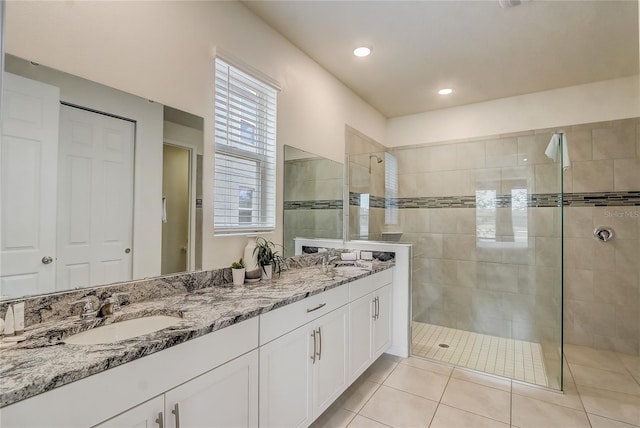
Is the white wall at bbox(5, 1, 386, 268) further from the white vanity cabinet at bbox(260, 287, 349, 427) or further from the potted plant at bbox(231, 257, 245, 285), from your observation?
the white vanity cabinet at bbox(260, 287, 349, 427)

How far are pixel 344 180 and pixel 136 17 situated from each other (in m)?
2.13

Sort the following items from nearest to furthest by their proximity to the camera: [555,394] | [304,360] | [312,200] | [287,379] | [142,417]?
[142,417] → [287,379] → [304,360] → [555,394] → [312,200]

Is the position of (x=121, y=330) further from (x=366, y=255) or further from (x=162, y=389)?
(x=366, y=255)

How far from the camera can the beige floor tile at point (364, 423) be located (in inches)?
71.9

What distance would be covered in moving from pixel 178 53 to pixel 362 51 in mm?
1500

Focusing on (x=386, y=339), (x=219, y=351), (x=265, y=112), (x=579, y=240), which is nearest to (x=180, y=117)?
(x=265, y=112)

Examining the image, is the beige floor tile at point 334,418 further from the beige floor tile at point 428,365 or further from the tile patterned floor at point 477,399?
the beige floor tile at point 428,365

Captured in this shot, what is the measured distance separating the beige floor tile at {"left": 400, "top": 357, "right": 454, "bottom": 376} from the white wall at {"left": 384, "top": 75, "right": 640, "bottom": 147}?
2.50 meters

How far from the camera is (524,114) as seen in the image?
3.33 m

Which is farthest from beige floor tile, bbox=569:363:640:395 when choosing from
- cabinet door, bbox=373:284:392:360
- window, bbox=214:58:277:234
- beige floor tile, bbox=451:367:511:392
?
window, bbox=214:58:277:234

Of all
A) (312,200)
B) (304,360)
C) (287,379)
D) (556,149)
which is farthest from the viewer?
(312,200)

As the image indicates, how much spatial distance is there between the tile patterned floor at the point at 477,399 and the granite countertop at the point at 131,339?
34.5 inches

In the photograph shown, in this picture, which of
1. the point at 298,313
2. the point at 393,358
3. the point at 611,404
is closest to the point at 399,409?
the point at 393,358

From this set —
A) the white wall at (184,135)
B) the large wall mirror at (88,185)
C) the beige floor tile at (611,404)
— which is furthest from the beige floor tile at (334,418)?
the white wall at (184,135)
